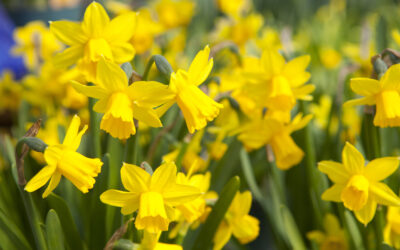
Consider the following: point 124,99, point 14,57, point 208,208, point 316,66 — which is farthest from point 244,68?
point 14,57

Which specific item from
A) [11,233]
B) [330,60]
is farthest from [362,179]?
[330,60]

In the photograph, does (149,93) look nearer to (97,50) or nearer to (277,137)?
(97,50)

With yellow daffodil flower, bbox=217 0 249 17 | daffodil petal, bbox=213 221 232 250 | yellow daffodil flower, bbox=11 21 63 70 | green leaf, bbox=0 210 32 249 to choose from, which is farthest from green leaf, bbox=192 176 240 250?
yellow daffodil flower, bbox=217 0 249 17

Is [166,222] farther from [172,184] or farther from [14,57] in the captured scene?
[14,57]

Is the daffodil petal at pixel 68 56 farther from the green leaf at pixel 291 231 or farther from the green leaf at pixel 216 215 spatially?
the green leaf at pixel 291 231

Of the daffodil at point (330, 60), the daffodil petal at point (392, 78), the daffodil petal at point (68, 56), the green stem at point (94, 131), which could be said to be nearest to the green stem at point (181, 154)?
the green stem at point (94, 131)
